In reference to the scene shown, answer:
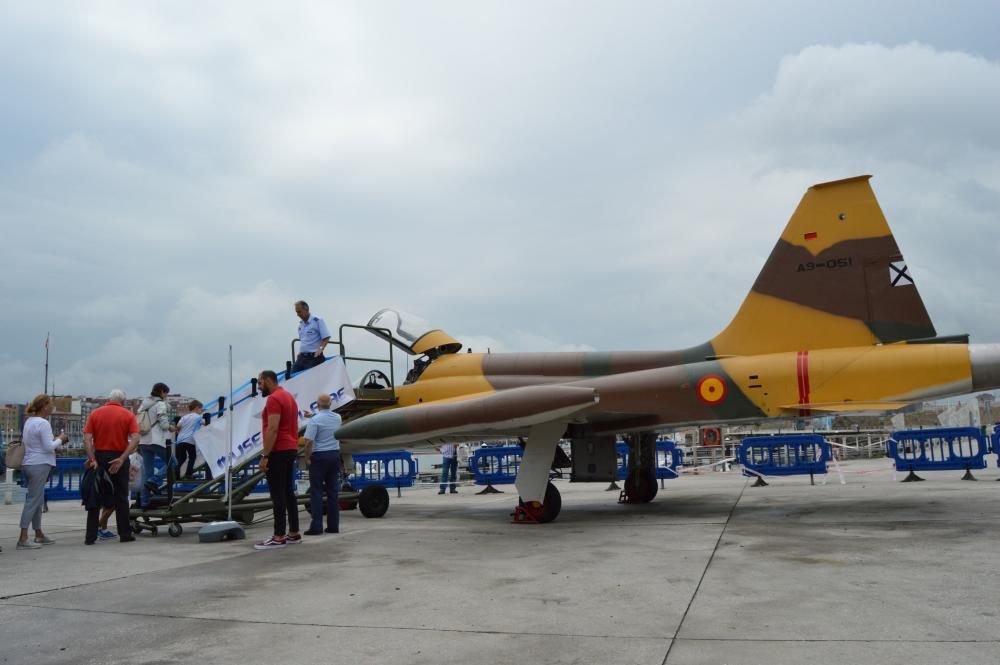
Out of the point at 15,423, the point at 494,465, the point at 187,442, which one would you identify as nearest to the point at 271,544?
the point at 187,442

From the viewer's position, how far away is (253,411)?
9828 mm

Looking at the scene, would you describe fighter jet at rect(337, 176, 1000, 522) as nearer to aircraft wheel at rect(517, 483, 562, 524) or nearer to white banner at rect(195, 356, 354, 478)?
aircraft wheel at rect(517, 483, 562, 524)

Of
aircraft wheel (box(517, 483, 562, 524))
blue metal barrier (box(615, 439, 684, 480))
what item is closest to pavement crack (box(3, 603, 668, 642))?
aircraft wheel (box(517, 483, 562, 524))

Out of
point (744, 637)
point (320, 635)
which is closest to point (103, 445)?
point (320, 635)

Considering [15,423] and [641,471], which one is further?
[15,423]

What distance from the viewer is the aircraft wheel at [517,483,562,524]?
9.02 metres

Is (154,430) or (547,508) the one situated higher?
(154,430)

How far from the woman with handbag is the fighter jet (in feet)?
11.4

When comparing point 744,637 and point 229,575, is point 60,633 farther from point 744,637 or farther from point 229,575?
point 744,637

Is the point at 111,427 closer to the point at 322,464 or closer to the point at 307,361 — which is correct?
the point at 322,464

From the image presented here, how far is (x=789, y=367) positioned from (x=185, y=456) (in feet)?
27.1

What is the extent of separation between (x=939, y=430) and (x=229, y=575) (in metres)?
14.1

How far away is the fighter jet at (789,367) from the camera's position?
26.0 ft

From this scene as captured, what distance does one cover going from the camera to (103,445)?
8.12 m
